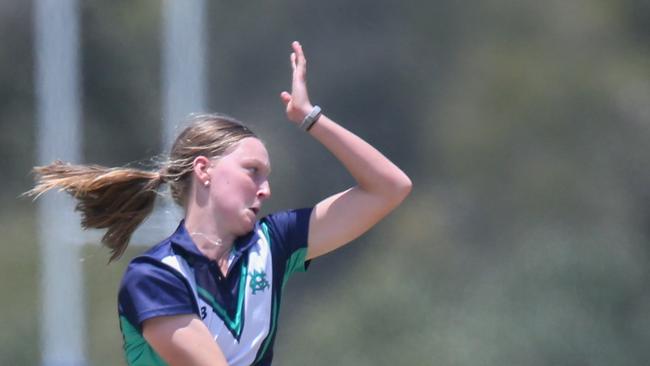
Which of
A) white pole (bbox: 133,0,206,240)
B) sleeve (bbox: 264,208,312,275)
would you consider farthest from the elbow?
white pole (bbox: 133,0,206,240)

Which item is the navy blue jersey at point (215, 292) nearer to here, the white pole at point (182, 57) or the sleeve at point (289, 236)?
the sleeve at point (289, 236)

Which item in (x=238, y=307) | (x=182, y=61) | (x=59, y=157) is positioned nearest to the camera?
(x=238, y=307)

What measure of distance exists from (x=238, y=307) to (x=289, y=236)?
22cm

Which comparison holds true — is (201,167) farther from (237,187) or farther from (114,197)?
(114,197)

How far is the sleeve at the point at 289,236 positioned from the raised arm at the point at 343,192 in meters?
0.02

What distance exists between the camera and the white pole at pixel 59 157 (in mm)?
4824

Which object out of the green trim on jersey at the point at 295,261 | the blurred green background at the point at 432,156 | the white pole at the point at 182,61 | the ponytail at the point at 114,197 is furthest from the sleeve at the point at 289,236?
the blurred green background at the point at 432,156

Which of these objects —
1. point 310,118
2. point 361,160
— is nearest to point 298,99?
point 310,118

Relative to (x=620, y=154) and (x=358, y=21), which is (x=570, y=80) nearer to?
(x=620, y=154)

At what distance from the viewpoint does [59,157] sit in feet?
16.0

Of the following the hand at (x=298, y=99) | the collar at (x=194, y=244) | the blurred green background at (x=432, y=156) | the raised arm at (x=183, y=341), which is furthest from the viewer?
the blurred green background at (x=432, y=156)

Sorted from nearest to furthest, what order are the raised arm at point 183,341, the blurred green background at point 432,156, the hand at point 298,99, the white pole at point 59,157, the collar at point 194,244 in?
the raised arm at point 183,341 → the collar at point 194,244 → the hand at point 298,99 → the white pole at point 59,157 → the blurred green background at point 432,156

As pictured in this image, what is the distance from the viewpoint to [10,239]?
5090 mm

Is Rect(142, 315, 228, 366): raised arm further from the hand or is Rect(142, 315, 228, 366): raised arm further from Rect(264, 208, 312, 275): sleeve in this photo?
the hand
